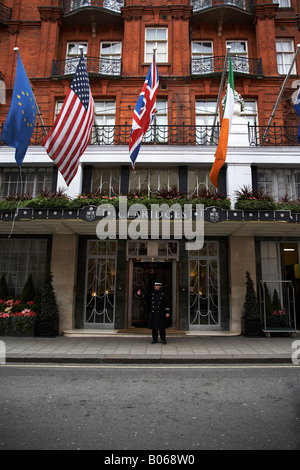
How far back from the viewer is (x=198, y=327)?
12.7m

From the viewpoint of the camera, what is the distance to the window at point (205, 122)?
46.0ft

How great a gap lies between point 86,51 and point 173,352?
1524cm

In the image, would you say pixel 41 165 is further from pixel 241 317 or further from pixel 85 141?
pixel 241 317

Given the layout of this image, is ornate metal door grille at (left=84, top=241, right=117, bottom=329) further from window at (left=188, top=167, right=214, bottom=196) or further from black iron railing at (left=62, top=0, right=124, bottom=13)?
black iron railing at (left=62, top=0, right=124, bottom=13)

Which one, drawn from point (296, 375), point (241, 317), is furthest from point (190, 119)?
point (296, 375)

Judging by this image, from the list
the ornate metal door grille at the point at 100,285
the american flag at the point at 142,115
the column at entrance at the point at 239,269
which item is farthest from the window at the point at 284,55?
the ornate metal door grille at the point at 100,285

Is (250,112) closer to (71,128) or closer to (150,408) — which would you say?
(71,128)

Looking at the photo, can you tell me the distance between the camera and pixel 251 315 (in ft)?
37.8

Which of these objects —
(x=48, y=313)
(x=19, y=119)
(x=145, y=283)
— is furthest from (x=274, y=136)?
(x=48, y=313)

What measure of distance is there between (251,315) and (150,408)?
7.50 meters

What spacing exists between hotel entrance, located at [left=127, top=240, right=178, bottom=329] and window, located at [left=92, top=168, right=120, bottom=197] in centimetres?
254

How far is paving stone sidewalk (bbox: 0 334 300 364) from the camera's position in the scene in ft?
27.0

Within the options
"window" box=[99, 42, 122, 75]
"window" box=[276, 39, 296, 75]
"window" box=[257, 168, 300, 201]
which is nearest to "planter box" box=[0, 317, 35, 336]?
"window" box=[257, 168, 300, 201]
